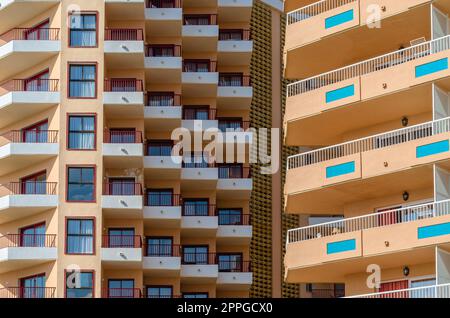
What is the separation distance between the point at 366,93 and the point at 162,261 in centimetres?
2816

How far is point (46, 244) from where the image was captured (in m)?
82.8

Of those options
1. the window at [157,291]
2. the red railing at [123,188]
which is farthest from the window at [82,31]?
the window at [157,291]

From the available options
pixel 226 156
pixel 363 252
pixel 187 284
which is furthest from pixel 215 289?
pixel 363 252

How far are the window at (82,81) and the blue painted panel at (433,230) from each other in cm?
3058

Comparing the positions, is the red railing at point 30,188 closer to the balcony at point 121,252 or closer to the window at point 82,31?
the balcony at point 121,252

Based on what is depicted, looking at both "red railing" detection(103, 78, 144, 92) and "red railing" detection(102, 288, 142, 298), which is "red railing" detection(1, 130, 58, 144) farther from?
"red railing" detection(102, 288, 142, 298)

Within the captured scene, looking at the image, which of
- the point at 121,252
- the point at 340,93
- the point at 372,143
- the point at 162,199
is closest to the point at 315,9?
the point at 340,93

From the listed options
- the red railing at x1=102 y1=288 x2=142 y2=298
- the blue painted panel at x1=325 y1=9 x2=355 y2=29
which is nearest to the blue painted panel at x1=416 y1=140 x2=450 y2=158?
the blue painted panel at x1=325 y1=9 x2=355 y2=29

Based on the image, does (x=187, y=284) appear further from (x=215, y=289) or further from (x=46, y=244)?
(x=46, y=244)

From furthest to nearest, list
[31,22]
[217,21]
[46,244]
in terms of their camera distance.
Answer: [217,21], [31,22], [46,244]

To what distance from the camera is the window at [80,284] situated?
81.1 meters

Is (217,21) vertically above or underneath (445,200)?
above

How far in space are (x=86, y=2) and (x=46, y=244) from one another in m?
14.4

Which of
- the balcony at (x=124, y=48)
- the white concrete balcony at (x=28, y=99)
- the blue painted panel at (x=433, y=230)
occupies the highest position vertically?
the balcony at (x=124, y=48)
